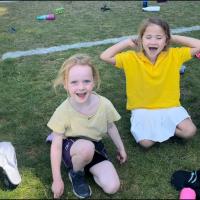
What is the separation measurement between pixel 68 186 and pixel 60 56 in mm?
2769

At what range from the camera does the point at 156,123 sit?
3.63 meters

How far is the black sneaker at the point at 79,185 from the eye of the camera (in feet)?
9.66

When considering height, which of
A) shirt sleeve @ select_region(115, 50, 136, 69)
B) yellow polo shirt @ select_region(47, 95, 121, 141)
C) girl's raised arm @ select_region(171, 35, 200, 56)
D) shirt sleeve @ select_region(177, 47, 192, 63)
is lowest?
yellow polo shirt @ select_region(47, 95, 121, 141)

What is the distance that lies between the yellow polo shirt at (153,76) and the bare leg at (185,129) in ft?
0.72

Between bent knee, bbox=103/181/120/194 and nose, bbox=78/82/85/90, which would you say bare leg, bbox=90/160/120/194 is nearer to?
bent knee, bbox=103/181/120/194

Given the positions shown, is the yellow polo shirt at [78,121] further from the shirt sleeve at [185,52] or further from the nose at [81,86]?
the shirt sleeve at [185,52]

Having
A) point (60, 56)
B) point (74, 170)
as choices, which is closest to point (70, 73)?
point (74, 170)

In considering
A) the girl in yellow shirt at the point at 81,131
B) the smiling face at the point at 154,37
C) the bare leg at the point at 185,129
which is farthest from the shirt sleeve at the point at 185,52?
the girl in yellow shirt at the point at 81,131

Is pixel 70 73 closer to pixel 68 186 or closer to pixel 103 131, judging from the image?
pixel 103 131

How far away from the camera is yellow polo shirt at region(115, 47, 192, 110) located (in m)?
3.67

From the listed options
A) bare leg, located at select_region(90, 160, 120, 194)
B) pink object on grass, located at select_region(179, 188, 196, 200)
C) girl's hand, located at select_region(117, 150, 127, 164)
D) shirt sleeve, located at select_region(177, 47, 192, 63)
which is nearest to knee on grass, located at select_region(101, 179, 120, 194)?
bare leg, located at select_region(90, 160, 120, 194)

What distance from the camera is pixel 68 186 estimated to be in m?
3.09

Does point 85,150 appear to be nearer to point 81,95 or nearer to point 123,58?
point 81,95

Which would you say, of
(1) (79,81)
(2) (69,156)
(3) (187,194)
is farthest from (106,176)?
(1) (79,81)
